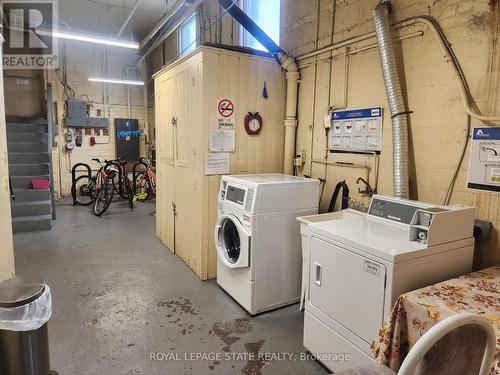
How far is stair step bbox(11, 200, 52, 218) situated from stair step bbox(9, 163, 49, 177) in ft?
2.15

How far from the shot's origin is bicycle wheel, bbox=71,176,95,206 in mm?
7038

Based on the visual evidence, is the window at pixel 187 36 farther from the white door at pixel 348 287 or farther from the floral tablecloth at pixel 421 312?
the floral tablecloth at pixel 421 312

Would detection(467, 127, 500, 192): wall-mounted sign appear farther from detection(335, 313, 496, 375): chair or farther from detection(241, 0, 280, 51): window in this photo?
detection(241, 0, 280, 51): window

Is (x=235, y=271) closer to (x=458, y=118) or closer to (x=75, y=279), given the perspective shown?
(x=75, y=279)

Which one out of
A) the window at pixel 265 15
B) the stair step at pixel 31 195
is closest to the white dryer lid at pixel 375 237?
the window at pixel 265 15

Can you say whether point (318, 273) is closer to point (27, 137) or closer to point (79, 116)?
point (27, 137)

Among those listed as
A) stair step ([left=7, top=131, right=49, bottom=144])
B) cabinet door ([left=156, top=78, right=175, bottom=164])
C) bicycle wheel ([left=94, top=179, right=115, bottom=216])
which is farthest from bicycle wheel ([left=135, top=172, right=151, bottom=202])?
cabinet door ([left=156, top=78, right=175, bottom=164])

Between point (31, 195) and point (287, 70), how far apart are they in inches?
182

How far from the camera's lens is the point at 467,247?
6.32ft

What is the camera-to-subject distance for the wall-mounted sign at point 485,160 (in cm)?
200

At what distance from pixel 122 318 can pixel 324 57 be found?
3018 mm

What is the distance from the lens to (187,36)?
22.2 feet

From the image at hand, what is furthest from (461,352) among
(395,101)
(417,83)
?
(417,83)

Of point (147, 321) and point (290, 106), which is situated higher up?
point (290, 106)
